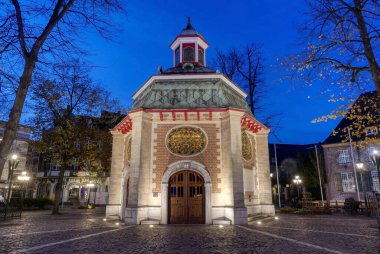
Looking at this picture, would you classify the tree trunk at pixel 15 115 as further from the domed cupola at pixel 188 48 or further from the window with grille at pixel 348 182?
the window with grille at pixel 348 182

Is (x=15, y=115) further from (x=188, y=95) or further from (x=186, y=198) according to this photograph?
(x=188, y=95)

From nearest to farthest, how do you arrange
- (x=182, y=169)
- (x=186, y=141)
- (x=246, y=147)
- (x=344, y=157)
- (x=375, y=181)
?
(x=182, y=169) < (x=186, y=141) < (x=246, y=147) < (x=375, y=181) < (x=344, y=157)

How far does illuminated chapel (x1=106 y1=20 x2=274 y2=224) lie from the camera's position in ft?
44.8

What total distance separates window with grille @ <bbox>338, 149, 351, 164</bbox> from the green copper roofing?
71.6 feet

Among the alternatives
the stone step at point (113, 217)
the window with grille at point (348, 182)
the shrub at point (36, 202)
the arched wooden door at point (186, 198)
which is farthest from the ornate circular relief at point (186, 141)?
the window with grille at point (348, 182)

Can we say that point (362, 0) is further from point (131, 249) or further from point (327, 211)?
point (327, 211)

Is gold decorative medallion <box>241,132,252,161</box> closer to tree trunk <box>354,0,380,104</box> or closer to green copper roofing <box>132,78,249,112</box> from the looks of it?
green copper roofing <box>132,78,249,112</box>

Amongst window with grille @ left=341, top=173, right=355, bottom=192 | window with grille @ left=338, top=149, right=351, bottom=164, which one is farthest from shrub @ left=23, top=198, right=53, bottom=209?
window with grille @ left=338, top=149, right=351, bottom=164

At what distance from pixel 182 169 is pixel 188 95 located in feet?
14.1

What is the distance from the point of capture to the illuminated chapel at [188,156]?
44.8 ft

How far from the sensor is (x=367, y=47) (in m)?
9.57

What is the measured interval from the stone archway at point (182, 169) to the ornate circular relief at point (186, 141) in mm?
655

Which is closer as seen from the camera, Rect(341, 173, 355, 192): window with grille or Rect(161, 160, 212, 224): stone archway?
Rect(161, 160, 212, 224): stone archway

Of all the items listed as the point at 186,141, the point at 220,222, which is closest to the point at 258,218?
the point at 220,222
